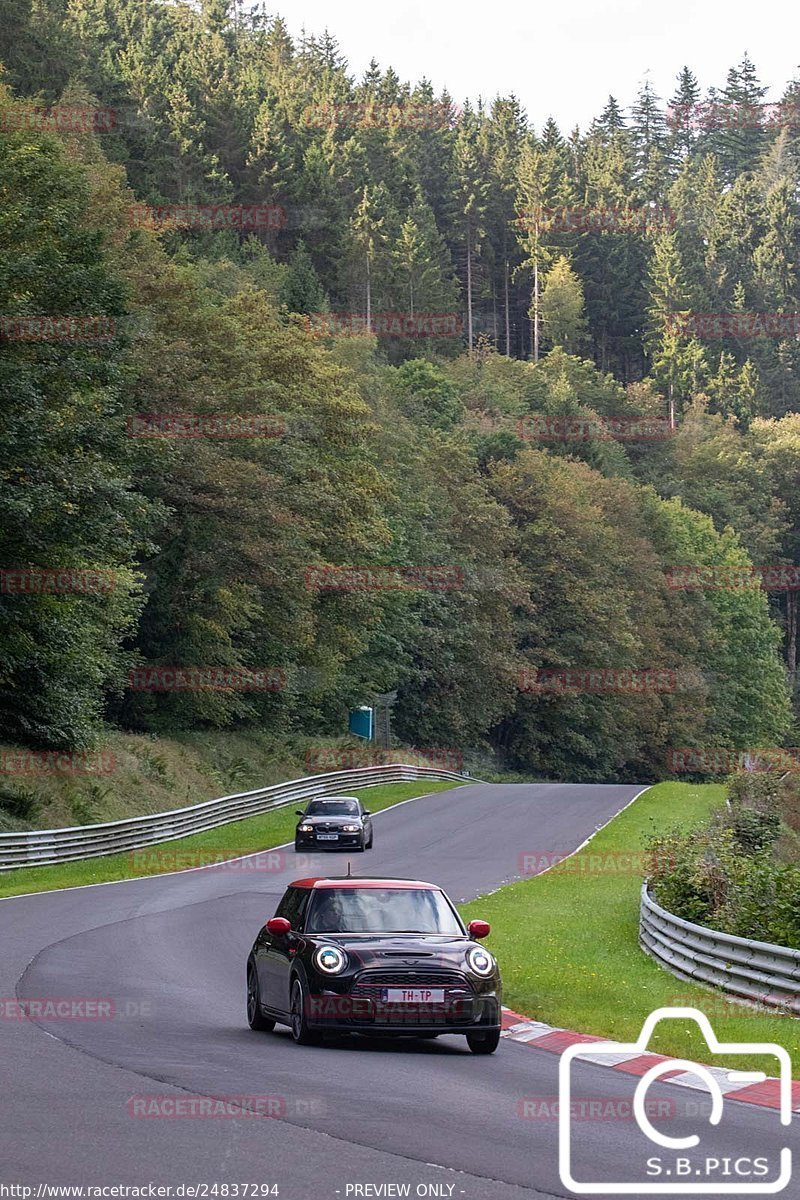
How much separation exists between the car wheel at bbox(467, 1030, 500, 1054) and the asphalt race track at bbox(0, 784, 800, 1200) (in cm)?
17

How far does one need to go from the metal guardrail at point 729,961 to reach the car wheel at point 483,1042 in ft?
13.4

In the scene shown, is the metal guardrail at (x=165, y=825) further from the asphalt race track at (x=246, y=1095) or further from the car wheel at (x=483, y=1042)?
the car wheel at (x=483, y=1042)

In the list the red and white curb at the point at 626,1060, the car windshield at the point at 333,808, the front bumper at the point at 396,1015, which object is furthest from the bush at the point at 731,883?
the car windshield at the point at 333,808

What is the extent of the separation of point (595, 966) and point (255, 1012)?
737 cm

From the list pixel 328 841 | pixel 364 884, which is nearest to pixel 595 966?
pixel 364 884

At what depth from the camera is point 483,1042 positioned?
13539mm

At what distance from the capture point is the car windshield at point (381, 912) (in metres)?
14.1

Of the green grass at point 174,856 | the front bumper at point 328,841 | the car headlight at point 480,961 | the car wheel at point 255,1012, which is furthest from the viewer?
the front bumper at point 328,841

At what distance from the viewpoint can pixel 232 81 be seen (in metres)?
126

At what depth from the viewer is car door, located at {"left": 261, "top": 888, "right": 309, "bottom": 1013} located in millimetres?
13914

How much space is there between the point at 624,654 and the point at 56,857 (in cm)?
5916

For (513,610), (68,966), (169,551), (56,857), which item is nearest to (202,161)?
(513,610)

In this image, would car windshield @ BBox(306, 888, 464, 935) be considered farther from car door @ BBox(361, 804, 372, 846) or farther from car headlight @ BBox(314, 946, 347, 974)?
car door @ BBox(361, 804, 372, 846)

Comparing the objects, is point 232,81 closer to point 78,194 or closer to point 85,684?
point 78,194
